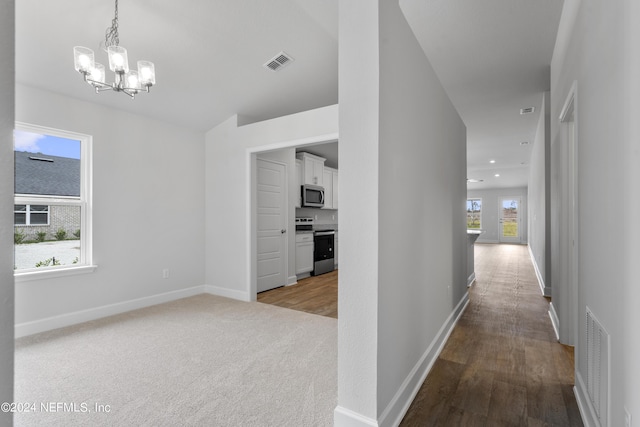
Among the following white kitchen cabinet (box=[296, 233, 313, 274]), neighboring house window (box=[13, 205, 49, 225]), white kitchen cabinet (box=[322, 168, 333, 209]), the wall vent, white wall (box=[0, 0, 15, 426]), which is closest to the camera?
white wall (box=[0, 0, 15, 426])

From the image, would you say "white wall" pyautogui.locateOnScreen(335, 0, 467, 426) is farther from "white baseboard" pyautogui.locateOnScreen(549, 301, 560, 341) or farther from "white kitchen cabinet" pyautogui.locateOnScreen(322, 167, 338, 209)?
"white kitchen cabinet" pyautogui.locateOnScreen(322, 167, 338, 209)

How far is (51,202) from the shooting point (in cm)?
323

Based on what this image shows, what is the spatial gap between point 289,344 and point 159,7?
3053 mm

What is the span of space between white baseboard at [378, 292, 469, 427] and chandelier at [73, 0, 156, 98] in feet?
9.06

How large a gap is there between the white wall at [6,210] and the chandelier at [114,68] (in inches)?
73.1

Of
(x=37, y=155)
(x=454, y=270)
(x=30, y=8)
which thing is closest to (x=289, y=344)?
(x=454, y=270)

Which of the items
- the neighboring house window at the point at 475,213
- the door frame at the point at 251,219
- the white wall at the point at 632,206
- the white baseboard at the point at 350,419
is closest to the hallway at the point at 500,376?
the white baseboard at the point at 350,419

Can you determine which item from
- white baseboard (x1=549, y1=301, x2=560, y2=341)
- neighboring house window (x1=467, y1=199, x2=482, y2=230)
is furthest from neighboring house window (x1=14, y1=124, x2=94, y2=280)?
neighboring house window (x1=467, y1=199, x2=482, y2=230)

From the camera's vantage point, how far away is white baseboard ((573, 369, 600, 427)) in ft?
5.27

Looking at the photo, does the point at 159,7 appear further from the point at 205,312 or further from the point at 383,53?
the point at 205,312

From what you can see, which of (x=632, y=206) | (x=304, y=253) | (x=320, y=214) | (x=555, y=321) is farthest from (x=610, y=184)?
(x=320, y=214)

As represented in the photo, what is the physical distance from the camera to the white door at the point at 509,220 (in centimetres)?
1344

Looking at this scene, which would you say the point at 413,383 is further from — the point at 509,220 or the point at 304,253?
the point at 509,220

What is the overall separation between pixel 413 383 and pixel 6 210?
2.17 m
